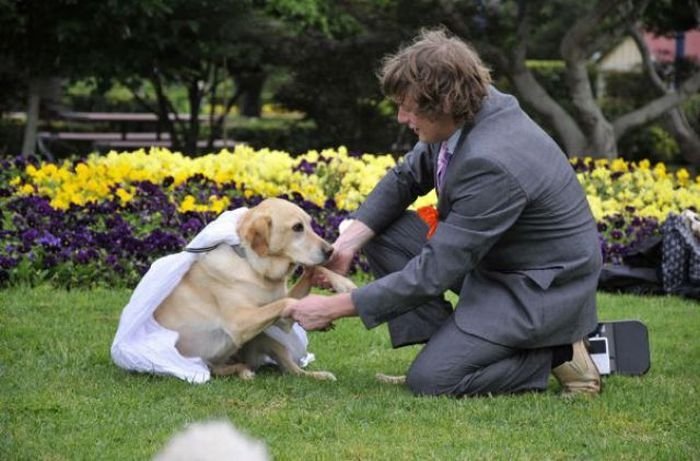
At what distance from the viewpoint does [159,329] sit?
5656mm

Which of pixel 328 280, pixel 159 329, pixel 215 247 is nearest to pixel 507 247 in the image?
pixel 328 280

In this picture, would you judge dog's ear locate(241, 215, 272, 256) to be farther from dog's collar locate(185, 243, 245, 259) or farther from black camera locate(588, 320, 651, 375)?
black camera locate(588, 320, 651, 375)

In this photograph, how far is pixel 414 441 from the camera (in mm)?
4434

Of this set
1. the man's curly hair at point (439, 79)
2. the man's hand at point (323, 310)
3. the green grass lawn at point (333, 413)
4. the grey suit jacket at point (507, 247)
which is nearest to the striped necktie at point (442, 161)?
the grey suit jacket at point (507, 247)

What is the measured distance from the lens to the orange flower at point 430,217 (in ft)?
18.1

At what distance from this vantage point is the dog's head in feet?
18.0

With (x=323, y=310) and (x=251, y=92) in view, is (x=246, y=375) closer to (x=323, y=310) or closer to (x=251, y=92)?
(x=323, y=310)

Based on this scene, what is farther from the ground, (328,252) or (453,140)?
(453,140)

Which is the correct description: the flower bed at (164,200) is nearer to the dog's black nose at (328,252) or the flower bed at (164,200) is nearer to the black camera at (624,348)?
the dog's black nose at (328,252)

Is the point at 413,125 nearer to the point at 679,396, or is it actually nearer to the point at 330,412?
the point at 330,412

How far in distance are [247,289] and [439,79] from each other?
4.61 ft

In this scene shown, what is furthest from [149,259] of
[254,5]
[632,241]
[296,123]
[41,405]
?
[296,123]

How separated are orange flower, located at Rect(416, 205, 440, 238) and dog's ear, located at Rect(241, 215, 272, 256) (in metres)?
0.74

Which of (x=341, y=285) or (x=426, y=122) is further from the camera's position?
(x=341, y=285)
